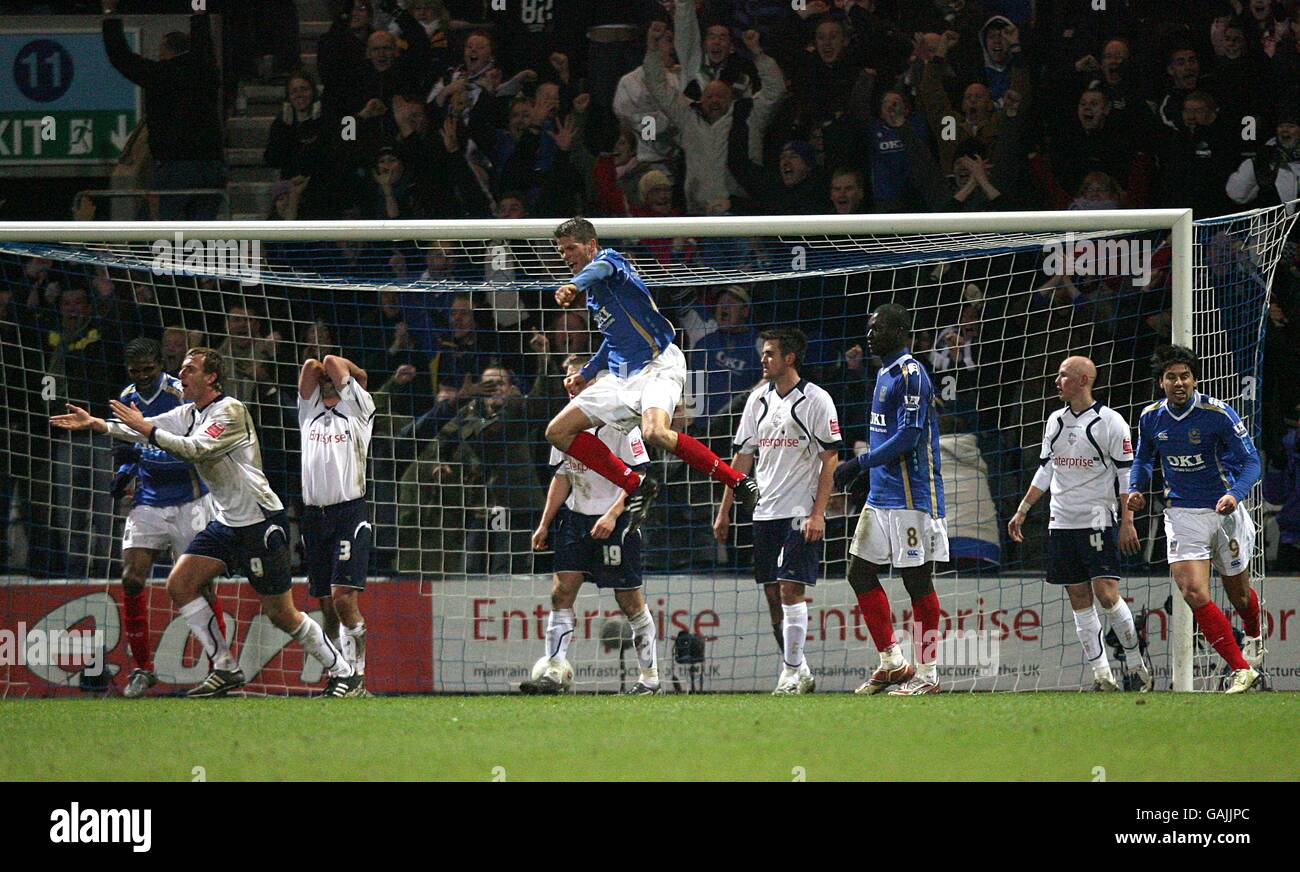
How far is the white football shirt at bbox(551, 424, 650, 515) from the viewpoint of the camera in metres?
8.79

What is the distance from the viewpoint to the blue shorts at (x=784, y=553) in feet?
28.3

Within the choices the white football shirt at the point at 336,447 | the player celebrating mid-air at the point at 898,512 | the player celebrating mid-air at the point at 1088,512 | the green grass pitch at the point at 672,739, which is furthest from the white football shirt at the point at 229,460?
the player celebrating mid-air at the point at 1088,512

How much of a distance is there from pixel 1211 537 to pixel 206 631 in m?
5.86

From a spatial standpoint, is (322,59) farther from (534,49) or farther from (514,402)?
(514,402)

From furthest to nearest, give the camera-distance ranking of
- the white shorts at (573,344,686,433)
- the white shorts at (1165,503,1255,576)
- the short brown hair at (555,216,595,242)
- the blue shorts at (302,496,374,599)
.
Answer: the blue shorts at (302,496,374,599) < the white shorts at (1165,503,1255,576) < the short brown hair at (555,216,595,242) < the white shorts at (573,344,686,433)

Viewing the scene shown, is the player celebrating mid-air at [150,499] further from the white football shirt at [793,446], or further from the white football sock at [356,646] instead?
the white football shirt at [793,446]

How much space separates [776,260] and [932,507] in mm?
3131

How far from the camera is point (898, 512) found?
828cm

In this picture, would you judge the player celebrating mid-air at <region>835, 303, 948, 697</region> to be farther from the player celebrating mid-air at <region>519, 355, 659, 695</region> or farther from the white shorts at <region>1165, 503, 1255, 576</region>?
the white shorts at <region>1165, 503, 1255, 576</region>

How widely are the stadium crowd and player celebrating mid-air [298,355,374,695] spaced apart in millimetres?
1264

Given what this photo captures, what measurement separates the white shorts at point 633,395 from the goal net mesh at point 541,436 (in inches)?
74.0

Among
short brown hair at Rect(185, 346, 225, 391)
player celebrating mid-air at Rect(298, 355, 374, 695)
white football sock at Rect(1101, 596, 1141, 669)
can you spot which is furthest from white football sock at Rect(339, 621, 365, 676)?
white football sock at Rect(1101, 596, 1141, 669)

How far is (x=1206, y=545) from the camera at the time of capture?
8539mm

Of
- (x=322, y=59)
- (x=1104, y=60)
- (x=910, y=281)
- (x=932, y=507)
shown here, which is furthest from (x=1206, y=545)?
(x=322, y=59)
